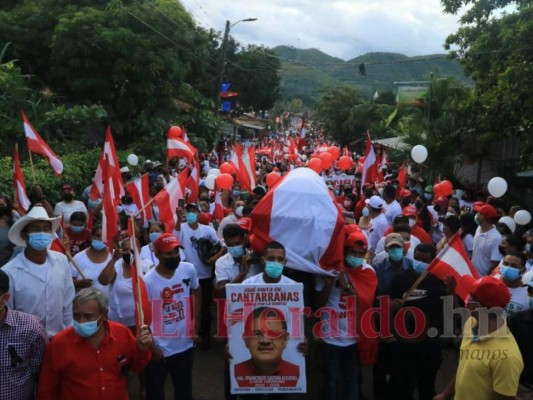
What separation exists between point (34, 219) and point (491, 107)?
11.4 meters

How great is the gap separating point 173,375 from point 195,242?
227 cm

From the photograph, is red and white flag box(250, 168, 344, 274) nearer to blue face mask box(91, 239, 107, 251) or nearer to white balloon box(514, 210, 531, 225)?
blue face mask box(91, 239, 107, 251)

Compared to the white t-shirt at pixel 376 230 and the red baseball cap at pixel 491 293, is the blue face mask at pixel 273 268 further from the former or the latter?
the white t-shirt at pixel 376 230

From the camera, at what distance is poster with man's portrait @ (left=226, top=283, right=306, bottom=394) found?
3.94 metres

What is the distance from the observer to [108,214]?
5645mm

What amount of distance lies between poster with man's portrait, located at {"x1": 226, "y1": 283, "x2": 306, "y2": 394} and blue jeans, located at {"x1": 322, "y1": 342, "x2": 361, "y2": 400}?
0.76 meters

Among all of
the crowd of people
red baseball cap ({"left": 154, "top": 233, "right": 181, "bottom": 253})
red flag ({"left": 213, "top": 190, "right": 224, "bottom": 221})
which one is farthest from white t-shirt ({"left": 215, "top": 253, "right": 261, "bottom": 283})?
red flag ({"left": 213, "top": 190, "right": 224, "bottom": 221})

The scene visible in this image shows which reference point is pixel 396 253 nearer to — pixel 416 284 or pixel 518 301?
pixel 416 284

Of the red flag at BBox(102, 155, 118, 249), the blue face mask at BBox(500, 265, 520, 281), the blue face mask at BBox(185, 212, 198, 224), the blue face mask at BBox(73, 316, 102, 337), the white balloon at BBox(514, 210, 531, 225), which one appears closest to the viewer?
the blue face mask at BBox(73, 316, 102, 337)

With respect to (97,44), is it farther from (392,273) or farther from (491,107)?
(392,273)

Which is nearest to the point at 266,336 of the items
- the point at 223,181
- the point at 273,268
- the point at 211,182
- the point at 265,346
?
the point at 265,346

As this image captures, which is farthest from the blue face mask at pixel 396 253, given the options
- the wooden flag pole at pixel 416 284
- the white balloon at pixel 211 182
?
the white balloon at pixel 211 182

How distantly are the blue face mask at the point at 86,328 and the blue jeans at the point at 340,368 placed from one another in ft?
6.89

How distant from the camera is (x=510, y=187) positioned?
1527 centimetres
